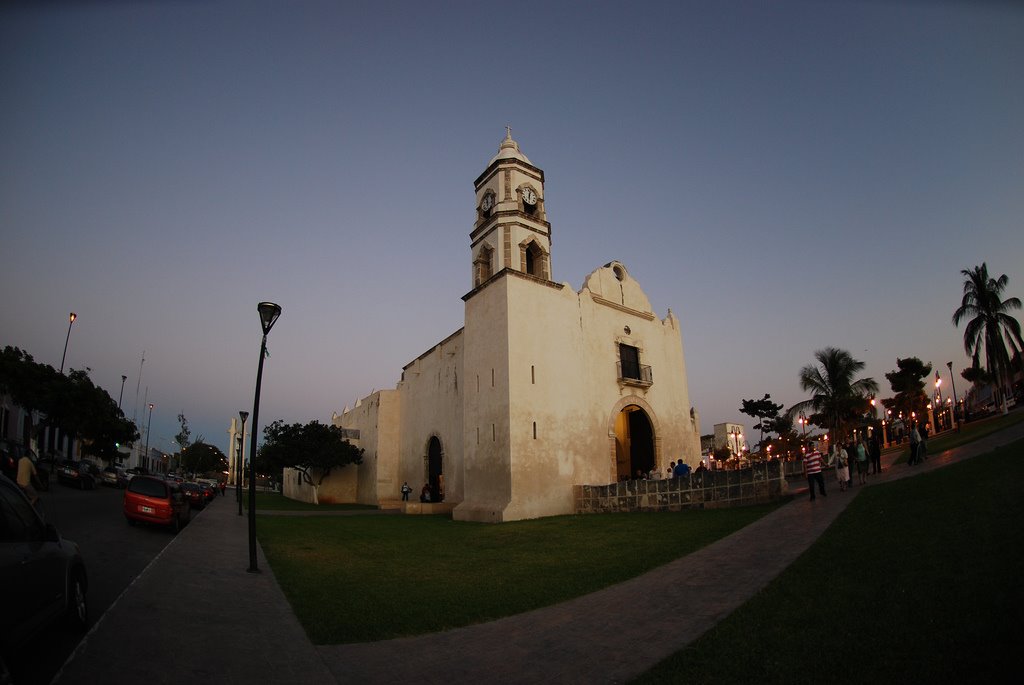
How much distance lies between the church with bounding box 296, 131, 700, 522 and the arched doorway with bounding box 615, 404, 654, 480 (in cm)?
6

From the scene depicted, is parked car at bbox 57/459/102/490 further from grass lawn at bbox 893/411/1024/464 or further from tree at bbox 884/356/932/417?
tree at bbox 884/356/932/417

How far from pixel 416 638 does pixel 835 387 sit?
36.8 m

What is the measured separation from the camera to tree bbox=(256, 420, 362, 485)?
106 ft

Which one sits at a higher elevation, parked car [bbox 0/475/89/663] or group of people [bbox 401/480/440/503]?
parked car [bbox 0/475/89/663]

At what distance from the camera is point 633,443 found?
84.5ft

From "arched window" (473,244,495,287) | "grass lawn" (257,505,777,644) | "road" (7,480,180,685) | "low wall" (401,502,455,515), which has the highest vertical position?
"arched window" (473,244,495,287)

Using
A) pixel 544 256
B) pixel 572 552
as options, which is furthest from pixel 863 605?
pixel 544 256

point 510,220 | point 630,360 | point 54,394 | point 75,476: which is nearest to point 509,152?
point 510,220

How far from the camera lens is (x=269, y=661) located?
4637 mm

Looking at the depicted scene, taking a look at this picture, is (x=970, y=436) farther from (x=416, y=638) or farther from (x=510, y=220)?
(x=416, y=638)

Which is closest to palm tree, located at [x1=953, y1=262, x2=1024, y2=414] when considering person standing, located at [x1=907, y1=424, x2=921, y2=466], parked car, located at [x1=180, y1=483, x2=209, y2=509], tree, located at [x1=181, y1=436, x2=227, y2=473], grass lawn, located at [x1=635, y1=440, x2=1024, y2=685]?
person standing, located at [x1=907, y1=424, x2=921, y2=466]

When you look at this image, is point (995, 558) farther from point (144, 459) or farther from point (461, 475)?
point (144, 459)

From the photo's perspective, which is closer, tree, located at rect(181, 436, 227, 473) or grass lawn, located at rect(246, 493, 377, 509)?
grass lawn, located at rect(246, 493, 377, 509)

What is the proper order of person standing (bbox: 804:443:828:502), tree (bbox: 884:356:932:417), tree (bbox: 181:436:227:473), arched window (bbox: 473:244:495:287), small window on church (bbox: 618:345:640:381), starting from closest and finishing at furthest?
person standing (bbox: 804:443:828:502)
arched window (bbox: 473:244:495:287)
small window on church (bbox: 618:345:640:381)
tree (bbox: 884:356:932:417)
tree (bbox: 181:436:227:473)
